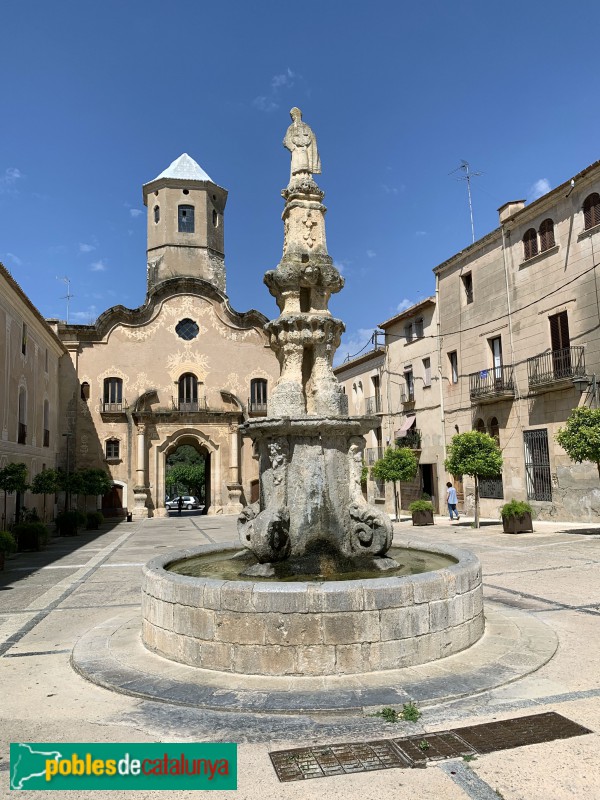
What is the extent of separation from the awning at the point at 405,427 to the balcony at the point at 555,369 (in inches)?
335

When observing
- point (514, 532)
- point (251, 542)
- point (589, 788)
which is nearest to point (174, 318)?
point (514, 532)

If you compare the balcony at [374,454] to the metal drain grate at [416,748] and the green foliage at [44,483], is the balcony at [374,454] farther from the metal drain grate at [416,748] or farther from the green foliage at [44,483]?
the metal drain grate at [416,748]

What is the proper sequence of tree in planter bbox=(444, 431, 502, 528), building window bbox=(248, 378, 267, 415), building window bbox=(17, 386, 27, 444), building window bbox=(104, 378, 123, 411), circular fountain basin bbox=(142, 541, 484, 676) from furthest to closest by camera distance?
building window bbox=(248, 378, 267, 415)
building window bbox=(104, 378, 123, 411)
building window bbox=(17, 386, 27, 444)
tree in planter bbox=(444, 431, 502, 528)
circular fountain basin bbox=(142, 541, 484, 676)

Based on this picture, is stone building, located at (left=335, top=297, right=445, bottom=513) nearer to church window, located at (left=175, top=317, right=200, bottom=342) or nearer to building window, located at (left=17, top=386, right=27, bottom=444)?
church window, located at (left=175, top=317, right=200, bottom=342)

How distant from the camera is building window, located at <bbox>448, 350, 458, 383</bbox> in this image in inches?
1021

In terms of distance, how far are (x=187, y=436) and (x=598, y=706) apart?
29.2m

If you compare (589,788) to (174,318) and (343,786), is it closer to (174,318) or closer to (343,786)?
(343,786)

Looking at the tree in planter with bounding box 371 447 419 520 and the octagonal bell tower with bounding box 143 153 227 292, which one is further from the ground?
the octagonal bell tower with bounding box 143 153 227 292

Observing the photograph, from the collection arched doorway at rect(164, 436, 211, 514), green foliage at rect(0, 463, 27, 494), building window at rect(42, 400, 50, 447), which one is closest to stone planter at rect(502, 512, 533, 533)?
green foliage at rect(0, 463, 27, 494)

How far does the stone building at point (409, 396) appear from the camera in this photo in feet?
89.7

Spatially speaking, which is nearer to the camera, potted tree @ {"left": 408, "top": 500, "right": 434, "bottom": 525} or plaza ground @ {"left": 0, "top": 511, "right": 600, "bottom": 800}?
plaza ground @ {"left": 0, "top": 511, "right": 600, "bottom": 800}

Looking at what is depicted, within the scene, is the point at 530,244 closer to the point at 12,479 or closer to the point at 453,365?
the point at 453,365

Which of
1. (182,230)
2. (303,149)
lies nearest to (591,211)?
(303,149)

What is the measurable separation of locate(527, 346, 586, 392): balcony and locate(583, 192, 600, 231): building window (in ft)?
12.8
